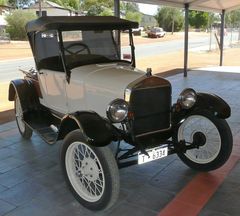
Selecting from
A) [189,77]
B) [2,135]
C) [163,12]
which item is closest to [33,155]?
[2,135]

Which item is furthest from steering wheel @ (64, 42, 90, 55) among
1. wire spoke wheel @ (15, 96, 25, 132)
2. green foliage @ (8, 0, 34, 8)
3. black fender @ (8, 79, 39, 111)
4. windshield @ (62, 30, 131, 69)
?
green foliage @ (8, 0, 34, 8)

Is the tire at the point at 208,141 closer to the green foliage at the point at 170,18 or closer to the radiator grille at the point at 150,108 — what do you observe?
the radiator grille at the point at 150,108

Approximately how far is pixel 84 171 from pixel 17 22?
36.4m

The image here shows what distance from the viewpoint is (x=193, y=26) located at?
66.2 meters

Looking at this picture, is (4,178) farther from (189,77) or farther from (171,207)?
(189,77)

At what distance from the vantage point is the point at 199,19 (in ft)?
210

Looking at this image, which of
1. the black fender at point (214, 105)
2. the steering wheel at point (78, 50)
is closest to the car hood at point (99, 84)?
the steering wheel at point (78, 50)

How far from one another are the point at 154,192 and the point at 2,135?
304 cm

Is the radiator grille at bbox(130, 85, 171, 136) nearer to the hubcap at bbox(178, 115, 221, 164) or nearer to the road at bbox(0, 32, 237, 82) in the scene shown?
the hubcap at bbox(178, 115, 221, 164)

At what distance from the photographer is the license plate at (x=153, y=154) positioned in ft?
10.6

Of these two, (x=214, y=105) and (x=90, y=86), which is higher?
(x=90, y=86)

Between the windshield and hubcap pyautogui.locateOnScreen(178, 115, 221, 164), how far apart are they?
4.37 feet

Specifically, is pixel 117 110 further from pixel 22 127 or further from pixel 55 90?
pixel 22 127

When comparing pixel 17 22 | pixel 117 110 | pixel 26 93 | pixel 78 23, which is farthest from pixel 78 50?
pixel 17 22
